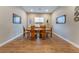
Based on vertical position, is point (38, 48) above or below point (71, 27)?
below

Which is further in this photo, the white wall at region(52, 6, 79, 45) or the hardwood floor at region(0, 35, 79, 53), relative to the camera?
the white wall at region(52, 6, 79, 45)

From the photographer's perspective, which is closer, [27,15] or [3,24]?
[3,24]

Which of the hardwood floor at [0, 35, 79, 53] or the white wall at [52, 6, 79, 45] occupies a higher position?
the white wall at [52, 6, 79, 45]

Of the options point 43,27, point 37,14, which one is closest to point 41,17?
point 37,14

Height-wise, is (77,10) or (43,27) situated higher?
(77,10)

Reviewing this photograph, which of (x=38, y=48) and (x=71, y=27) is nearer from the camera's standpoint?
(x=38, y=48)

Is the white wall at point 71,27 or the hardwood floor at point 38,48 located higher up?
the white wall at point 71,27

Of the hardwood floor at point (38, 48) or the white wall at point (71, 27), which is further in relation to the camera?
the white wall at point (71, 27)
